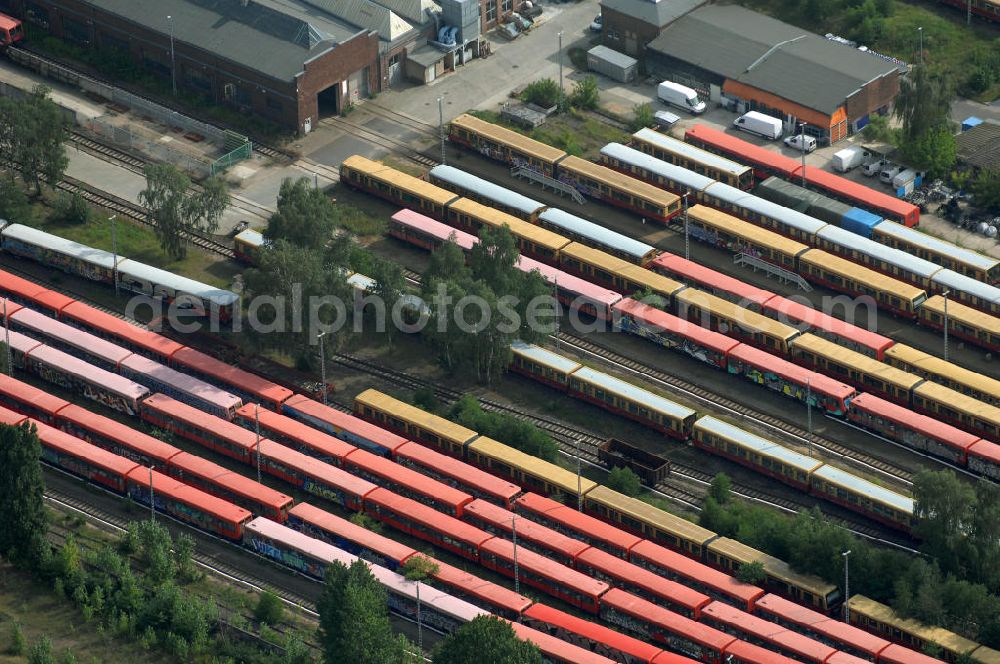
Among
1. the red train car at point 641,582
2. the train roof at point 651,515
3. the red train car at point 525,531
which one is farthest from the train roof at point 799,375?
the red train car at point 525,531

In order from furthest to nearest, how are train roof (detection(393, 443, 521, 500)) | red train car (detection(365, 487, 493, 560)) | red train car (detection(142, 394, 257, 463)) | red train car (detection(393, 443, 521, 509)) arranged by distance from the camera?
red train car (detection(142, 394, 257, 463))
train roof (detection(393, 443, 521, 500))
red train car (detection(393, 443, 521, 509))
red train car (detection(365, 487, 493, 560))

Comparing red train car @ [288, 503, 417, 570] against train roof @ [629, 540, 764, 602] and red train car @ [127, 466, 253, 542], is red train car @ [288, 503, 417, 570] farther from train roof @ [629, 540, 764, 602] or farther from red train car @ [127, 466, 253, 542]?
train roof @ [629, 540, 764, 602]

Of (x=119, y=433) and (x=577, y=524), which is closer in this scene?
(x=577, y=524)

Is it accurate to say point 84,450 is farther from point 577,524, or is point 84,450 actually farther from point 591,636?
point 591,636

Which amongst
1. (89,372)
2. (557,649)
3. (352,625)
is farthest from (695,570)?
(89,372)

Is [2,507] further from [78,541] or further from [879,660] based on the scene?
[879,660]

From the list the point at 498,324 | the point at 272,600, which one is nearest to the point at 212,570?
the point at 272,600

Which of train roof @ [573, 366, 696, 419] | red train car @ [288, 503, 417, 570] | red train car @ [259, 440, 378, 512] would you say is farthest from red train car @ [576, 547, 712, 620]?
red train car @ [259, 440, 378, 512]
